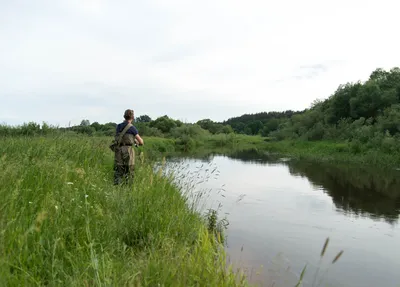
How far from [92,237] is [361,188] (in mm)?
13232

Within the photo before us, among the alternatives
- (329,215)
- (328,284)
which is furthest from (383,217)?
(328,284)

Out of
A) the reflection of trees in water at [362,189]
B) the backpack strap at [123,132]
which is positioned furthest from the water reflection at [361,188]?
the backpack strap at [123,132]

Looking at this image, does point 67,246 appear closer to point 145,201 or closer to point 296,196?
point 145,201

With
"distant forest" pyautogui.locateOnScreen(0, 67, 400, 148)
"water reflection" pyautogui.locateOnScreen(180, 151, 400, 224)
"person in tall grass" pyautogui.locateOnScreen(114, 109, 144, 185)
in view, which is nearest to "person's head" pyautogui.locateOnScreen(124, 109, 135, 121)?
"person in tall grass" pyautogui.locateOnScreen(114, 109, 144, 185)

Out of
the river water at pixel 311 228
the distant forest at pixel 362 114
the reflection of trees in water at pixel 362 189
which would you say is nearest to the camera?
the river water at pixel 311 228

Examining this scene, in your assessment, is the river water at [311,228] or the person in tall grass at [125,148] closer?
the river water at [311,228]

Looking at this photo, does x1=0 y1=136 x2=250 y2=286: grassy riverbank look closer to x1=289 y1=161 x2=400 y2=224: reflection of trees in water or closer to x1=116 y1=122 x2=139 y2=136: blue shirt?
x1=116 y1=122 x2=139 y2=136: blue shirt

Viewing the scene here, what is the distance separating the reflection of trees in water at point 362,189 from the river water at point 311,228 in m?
0.03

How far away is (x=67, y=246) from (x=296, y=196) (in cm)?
1043

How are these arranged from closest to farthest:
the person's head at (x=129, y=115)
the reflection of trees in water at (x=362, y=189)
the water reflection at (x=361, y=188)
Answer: the person's head at (x=129, y=115) < the water reflection at (x=361, y=188) < the reflection of trees in water at (x=362, y=189)

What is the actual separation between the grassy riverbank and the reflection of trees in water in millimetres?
7116

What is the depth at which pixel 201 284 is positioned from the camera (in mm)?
3232

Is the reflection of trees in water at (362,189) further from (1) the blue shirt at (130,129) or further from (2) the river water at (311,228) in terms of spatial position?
(1) the blue shirt at (130,129)

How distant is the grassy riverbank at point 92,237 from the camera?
2688 mm
